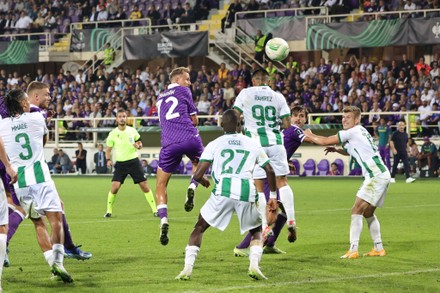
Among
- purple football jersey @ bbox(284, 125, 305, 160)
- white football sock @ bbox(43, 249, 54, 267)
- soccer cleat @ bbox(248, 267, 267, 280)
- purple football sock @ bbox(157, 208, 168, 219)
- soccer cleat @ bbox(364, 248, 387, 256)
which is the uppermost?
purple football jersey @ bbox(284, 125, 305, 160)

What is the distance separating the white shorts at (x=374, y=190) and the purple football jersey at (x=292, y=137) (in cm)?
157

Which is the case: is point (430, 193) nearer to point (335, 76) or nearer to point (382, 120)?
point (382, 120)

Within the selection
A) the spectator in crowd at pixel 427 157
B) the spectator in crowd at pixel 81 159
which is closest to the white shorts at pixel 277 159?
the spectator in crowd at pixel 427 157

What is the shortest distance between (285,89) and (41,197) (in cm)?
2710

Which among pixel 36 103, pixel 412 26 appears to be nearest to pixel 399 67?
pixel 412 26

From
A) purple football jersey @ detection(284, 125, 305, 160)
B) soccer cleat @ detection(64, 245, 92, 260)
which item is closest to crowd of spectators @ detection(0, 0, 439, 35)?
purple football jersey @ detection(284, 125, 305, 160)

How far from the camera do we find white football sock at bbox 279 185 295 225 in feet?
41.2

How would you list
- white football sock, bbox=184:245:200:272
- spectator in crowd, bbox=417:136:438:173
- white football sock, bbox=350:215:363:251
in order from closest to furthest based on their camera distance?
1. white football sock, bbox=184:245:200:272
2. white football sock, bbox=350:215:363:251
3. spectator in crowd, bbox=417:136:438:173

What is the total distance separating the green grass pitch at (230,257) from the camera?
31.7 ft

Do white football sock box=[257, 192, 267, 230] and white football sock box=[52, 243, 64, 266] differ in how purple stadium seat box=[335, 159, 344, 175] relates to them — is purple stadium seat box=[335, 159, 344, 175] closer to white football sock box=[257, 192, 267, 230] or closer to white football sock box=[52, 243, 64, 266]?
white football sock box=[257, 192, 267, 230]

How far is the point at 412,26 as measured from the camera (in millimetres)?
35844

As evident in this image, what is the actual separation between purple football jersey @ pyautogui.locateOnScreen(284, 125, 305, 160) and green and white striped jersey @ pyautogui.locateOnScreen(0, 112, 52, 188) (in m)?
4.69

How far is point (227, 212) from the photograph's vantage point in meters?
9.79

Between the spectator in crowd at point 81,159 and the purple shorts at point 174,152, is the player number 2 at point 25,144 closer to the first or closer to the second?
the purple shorts at point 174,152
